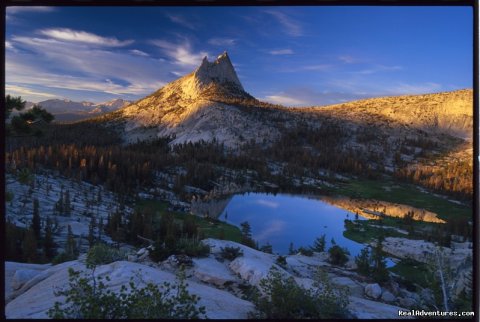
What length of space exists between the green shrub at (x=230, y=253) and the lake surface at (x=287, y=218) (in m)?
12.1

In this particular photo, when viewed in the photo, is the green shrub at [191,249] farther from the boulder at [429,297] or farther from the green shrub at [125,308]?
the boulder at [429,297]

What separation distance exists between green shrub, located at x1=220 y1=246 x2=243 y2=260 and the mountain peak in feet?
465

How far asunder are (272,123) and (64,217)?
3620 inches

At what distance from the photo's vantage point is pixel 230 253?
1259 centimetres

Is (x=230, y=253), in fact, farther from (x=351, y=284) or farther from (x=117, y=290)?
(x=117, y=290)

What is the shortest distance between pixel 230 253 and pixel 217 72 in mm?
154661

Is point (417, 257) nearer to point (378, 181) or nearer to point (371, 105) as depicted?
point (378, 181)

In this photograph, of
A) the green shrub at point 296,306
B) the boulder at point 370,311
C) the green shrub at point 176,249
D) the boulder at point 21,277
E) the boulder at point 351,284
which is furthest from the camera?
the boulder at point 351,284

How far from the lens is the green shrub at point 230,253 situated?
12.5 metres

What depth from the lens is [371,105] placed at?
449 feet

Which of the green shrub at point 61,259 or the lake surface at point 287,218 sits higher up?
the green shrub at point 61,259

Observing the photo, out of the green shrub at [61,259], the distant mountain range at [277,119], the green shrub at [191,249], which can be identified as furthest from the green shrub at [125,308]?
the distant mountain range at [277,119]

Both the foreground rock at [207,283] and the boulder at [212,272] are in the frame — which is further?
the boulder at [212,272]

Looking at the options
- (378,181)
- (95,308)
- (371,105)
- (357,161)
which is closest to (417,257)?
(95,308)
